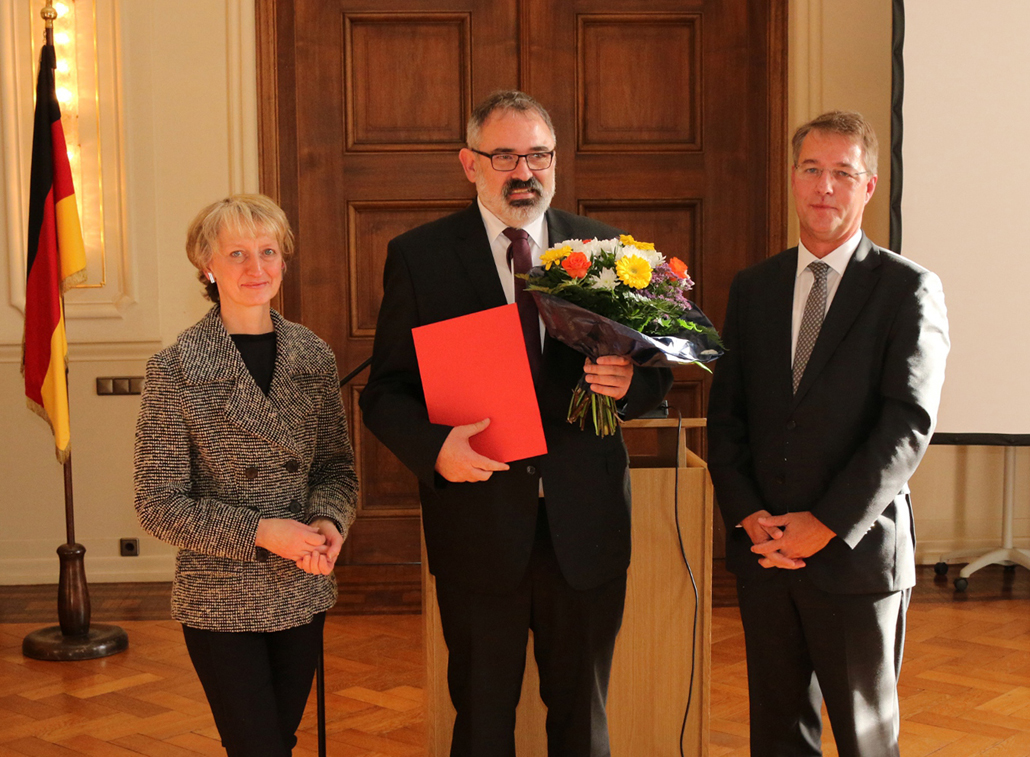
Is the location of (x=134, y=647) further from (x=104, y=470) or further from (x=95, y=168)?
(x=95, y=168)

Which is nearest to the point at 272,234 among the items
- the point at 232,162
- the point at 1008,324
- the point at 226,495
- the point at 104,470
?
the point at 226,495

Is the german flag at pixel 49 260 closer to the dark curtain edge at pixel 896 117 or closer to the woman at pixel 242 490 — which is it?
the woman at pixel 242 490

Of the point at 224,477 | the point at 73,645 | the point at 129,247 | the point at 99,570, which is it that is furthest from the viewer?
the point at 99,570

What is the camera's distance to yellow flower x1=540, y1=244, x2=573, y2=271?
6.26ft

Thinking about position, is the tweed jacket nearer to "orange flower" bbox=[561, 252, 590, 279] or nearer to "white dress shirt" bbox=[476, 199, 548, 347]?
"white dress shirt" bbox=[476, 199, 548, 347]

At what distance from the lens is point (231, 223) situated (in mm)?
2004

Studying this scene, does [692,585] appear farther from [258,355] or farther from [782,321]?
[258,355]

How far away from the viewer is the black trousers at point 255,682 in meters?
1.91

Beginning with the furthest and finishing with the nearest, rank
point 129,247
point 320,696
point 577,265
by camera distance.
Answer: point 129,247 → point 320,696 → point 577,265

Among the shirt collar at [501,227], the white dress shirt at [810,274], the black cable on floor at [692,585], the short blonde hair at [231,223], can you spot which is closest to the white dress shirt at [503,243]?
the shirt collar at [501,227]

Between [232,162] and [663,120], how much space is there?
7.21 ft

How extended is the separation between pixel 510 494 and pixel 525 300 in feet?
1.36

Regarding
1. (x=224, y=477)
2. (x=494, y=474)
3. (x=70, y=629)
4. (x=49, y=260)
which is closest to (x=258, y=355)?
(x=224, y=477)

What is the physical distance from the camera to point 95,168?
473 centimetres
